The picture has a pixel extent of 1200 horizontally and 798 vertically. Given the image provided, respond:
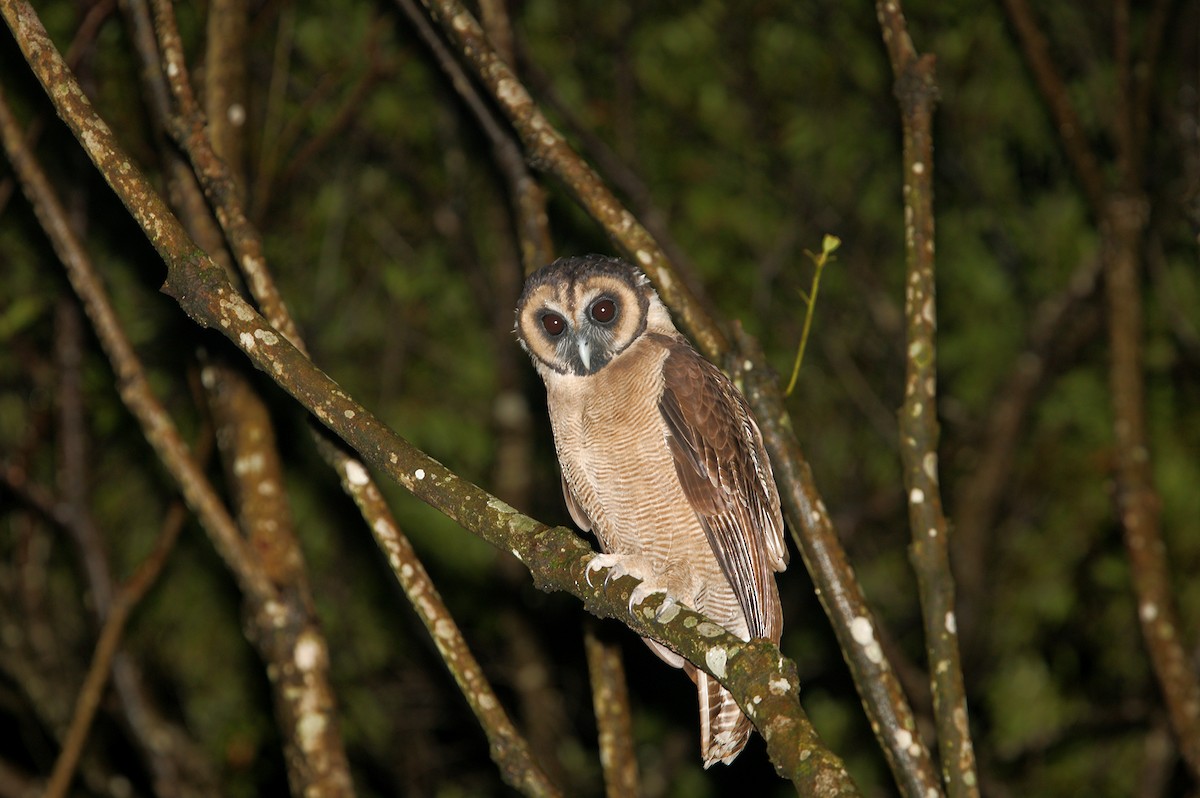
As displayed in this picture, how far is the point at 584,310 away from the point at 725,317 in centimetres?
367

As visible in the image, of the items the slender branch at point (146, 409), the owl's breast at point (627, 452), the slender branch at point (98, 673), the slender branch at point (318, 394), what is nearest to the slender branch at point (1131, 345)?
the owl's breast at point (627, 452)

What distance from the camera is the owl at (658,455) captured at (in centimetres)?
402

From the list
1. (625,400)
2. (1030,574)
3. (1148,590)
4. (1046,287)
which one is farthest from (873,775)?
(625,400)

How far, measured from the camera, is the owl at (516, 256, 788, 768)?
4.02m

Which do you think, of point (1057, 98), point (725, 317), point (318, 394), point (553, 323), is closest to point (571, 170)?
point (553, 323)

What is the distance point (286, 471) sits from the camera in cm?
832

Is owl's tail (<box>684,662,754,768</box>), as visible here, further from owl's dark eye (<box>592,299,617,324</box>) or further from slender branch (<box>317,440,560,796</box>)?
owl's dark eye (<box>592,299,617,324</box>)

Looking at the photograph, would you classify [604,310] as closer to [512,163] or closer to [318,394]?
[512,163]

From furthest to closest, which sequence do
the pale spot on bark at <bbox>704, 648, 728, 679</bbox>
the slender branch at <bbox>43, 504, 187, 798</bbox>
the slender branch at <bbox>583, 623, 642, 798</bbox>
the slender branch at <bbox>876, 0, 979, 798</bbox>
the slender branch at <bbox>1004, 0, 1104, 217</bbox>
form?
the slender branch at <bbox>43, 504, 187, 798</bbox> < the slender branch at <bbox>1004, 0, 1104, 217</bbox> < the slender branch at <bbox>583, 623, 642, 798</bbox> < the slender branch at <bbox>876, 0, 979, 798</bbox> < the pale spot on bark at <bbox>704, 648, 728, 679</bbox>

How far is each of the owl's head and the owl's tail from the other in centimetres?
117

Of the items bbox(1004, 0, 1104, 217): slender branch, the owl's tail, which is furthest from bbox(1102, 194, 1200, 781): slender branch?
the owl's tail

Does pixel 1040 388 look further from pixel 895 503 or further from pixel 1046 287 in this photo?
pixel 895 503

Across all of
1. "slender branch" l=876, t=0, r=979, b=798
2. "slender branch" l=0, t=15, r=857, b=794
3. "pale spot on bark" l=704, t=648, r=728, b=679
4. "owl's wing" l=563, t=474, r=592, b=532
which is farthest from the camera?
"owl's wing" l=563, t=474, r=592, b=532

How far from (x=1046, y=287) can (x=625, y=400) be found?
5049 millimetres
